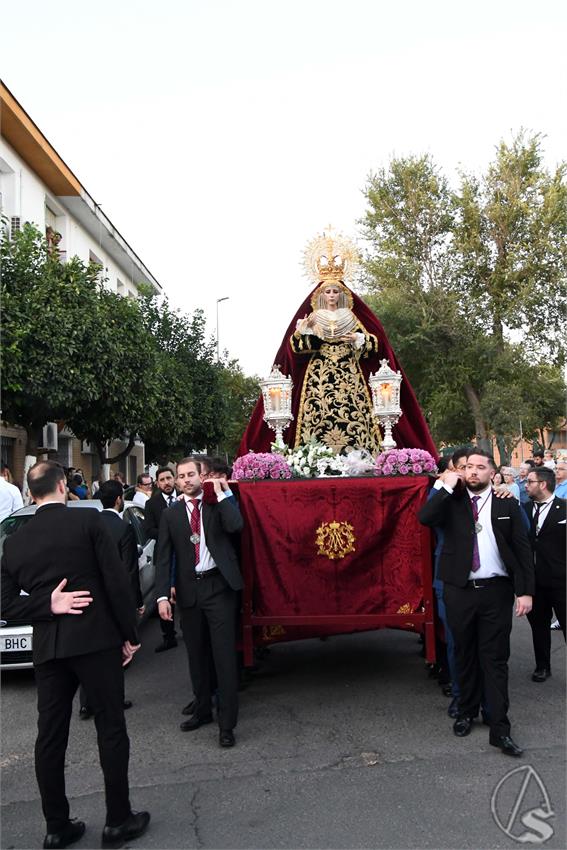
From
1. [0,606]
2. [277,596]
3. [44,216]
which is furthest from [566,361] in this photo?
[0,606]

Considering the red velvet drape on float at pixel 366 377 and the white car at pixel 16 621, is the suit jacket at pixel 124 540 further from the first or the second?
the red velvet drape on float at pixel 366 377

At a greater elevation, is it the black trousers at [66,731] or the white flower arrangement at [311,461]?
the white flower arrangement at [311,461]

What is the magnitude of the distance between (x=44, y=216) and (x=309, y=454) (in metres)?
20.2

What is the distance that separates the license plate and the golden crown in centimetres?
444

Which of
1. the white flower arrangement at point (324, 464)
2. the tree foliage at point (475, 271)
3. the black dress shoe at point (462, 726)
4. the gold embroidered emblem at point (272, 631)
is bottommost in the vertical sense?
the black dress shoe at point (462, 726)

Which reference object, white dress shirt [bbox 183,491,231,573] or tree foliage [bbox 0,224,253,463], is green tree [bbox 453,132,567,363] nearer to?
tree foliage [bbox 0,224,253,463]

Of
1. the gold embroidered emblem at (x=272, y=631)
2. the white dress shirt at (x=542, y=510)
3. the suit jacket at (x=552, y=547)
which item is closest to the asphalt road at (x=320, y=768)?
the gold embroidered emblem at (x=272, y=631)

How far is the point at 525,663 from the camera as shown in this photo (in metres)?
7.13

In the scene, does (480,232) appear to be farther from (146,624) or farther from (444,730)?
(444,730)

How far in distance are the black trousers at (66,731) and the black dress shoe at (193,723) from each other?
1.67 meters

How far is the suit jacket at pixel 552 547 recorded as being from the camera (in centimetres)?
654

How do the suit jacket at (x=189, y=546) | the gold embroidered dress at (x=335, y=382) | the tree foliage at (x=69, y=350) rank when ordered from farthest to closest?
the tree foliage at (x=69, y=350) < the gold embroidered dress at (x=335, y=382) < the suit jacket at (x=189, y=546)

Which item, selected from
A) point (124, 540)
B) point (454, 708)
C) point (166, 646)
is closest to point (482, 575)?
point (454, 708)

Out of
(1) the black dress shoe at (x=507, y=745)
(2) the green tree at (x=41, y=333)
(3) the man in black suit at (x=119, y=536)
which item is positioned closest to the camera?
(1) the black dress shoe at (x=507, y=745)
